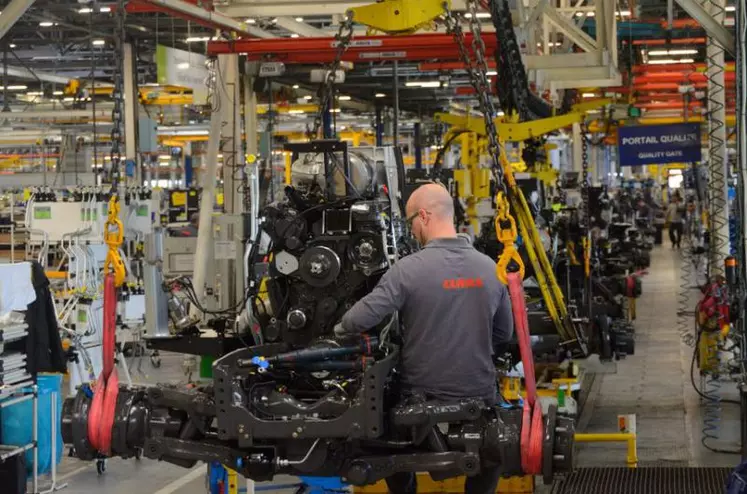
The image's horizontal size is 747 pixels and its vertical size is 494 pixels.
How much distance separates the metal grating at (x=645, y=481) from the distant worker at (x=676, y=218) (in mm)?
27156

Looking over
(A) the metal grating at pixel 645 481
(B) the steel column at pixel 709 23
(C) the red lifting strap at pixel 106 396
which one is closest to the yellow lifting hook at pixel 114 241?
(C) the red lifting strap at pixel 106 396

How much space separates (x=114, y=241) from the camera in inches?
216

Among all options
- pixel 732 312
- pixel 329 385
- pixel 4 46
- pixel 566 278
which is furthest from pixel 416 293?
pixel 4 46

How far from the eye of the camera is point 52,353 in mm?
8906

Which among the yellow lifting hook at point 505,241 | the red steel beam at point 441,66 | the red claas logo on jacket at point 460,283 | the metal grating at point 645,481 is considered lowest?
the metal grating at point 645,481

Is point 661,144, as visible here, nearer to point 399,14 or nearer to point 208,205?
point 208,205

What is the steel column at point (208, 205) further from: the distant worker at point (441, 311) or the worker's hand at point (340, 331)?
the distant worker at point (441, 311)

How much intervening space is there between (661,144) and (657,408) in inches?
Answer: 232

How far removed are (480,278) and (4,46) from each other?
15847 mm

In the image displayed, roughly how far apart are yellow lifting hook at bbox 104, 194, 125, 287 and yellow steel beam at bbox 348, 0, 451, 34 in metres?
2.68

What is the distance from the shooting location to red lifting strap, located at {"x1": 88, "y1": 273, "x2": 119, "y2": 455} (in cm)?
541

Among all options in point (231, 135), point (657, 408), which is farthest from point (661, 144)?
point (657, 408)

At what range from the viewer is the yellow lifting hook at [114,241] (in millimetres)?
5422

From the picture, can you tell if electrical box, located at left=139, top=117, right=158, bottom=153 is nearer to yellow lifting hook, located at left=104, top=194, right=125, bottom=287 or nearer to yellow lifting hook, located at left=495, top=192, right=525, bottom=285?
yellow lifting hook, located at left=104, top=194, right=125, bottom=287
